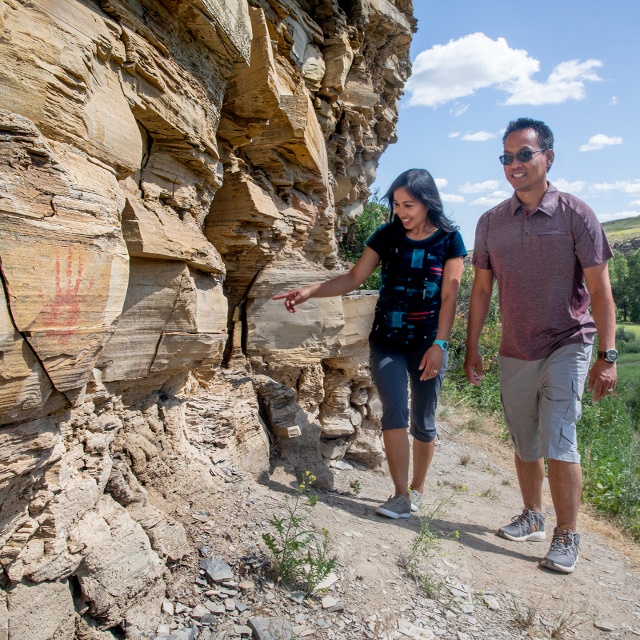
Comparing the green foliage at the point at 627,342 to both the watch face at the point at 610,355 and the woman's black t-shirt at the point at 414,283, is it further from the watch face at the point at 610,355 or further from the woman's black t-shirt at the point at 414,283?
the woman's black t-shirt at the point at 414,283

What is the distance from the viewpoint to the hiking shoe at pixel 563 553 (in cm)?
298

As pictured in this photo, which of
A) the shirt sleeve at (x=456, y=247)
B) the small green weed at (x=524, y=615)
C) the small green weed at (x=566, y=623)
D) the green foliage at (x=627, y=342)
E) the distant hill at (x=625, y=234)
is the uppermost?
the distant hill at (x=625, y=234)

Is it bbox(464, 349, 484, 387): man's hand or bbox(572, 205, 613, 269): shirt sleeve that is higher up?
bbox(572, 205, 613, 269): shirt sleeve

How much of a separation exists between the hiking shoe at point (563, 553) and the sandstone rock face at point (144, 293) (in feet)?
5.18

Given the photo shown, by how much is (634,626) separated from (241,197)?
3.29 meters

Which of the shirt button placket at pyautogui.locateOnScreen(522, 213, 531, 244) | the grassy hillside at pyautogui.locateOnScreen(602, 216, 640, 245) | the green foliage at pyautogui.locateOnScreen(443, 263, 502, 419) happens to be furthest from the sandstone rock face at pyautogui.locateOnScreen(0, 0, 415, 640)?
the grassy hillside at pyautogui.locateOnScreen(602, 216, 640, 245)

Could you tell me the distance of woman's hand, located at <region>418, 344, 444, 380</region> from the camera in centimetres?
319

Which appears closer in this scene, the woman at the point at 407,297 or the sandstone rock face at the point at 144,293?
the sandstone rock face at the point at 144,293

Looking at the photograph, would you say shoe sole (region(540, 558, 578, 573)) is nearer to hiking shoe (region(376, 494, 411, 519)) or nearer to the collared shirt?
hiking shoe (region(376, 494, 411, 519))

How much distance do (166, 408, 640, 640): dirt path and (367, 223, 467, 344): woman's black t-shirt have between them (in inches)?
47.1

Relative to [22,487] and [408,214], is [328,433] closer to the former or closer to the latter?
[408,214]

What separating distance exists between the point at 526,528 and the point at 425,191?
2243mm

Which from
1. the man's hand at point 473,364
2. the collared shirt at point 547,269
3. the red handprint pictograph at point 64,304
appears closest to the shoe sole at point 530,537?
the man's hand at point 473,364

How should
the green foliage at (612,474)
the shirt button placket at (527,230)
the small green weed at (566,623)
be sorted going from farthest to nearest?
the green foliage at (612,474)
the shirt button placket at (527,230)
the small green weed at (566,623)
